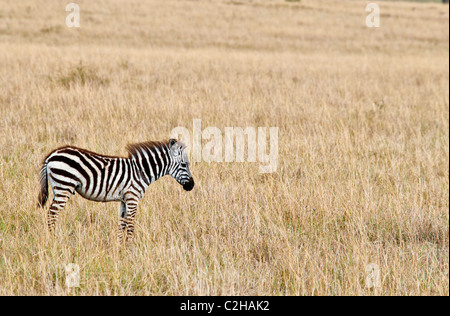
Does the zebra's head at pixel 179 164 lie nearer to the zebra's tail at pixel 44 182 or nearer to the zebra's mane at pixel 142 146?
the zebra's mane at pixel 142 146

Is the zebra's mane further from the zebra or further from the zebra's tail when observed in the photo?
the zebra's tail

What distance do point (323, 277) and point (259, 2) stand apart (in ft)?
145

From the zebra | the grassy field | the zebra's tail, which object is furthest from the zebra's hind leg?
the grassy field

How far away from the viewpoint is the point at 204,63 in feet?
56.1

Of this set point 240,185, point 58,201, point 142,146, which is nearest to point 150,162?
point 142,146

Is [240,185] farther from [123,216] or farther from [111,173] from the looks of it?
[111,173]

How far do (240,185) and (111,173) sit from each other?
2.77 m

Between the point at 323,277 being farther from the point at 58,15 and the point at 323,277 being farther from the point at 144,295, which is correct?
the point at 58,15

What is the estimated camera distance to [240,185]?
559 centimetres

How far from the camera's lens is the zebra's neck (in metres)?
3.10

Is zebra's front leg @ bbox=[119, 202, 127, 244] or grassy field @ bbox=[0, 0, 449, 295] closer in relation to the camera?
zebra's front leg @ bbox=[119, 202, 127, 244]

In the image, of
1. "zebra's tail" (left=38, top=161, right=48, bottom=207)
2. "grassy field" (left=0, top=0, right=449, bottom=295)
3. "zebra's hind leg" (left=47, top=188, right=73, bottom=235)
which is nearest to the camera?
"zebra's hind leg" (left=47, top=188, right=73, bottom=235)

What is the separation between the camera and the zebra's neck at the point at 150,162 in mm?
3100

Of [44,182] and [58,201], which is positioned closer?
[58,201]
